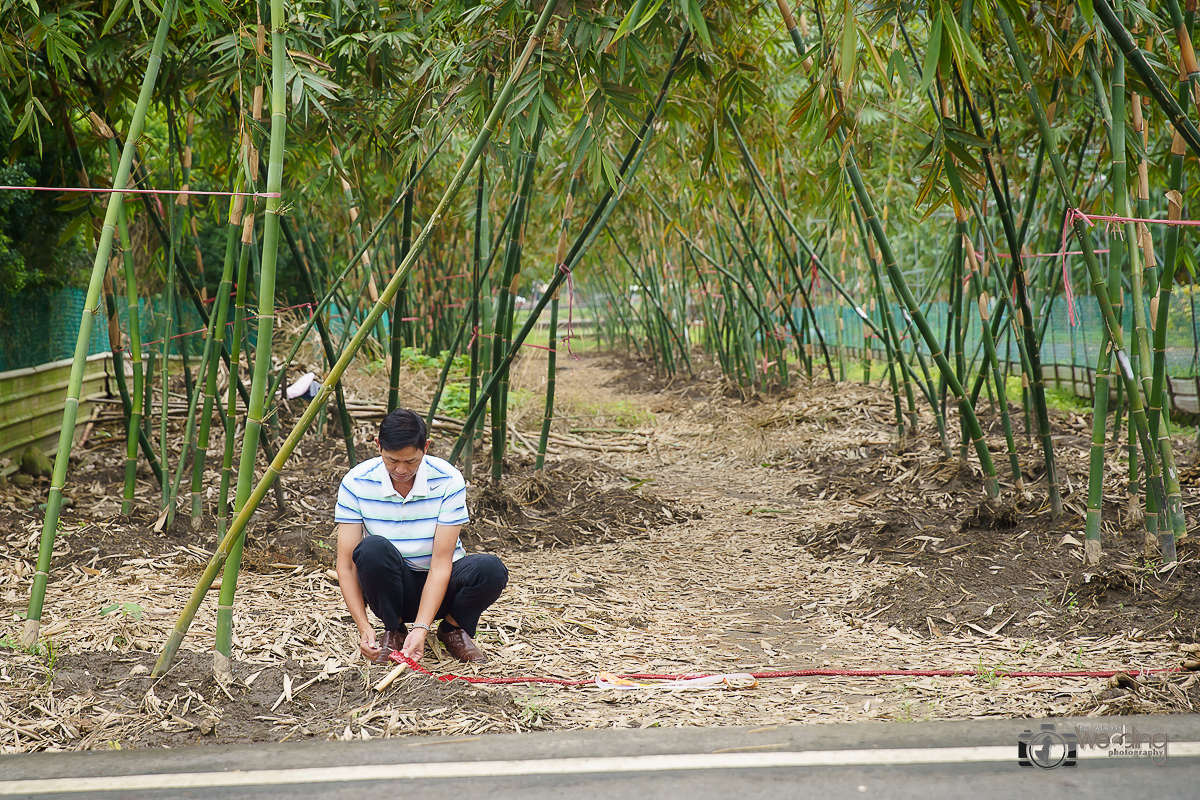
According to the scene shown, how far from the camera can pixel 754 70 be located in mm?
2883

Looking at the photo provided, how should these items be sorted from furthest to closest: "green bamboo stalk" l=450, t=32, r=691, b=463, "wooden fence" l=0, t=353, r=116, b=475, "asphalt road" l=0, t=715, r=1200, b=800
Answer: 1. "wooden fence" l=0, t=353, r=116, b=475
2. "green bamboo stalk" l=450, t=32, r=691, b=463
3. "asphalt road" l=0, t=715, r=1200, b=800

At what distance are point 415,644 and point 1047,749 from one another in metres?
1.14

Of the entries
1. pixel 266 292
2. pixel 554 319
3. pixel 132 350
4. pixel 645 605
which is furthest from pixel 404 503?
pixel 554 319

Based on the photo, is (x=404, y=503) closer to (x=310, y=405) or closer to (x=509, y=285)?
(x=310, y=405)

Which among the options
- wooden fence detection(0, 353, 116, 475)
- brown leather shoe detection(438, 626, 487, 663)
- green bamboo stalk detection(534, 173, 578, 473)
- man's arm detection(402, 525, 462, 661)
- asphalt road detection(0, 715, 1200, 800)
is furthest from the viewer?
wooden fence detection(0, 353, 116, 475)

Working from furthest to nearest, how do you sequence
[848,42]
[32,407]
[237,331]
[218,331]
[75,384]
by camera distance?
[32,407] → [218,331] → [237,331] → [75,384] → [848,42]

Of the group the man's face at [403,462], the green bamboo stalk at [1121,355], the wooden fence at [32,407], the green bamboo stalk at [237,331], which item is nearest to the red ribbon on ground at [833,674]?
the man's face at [403,462]

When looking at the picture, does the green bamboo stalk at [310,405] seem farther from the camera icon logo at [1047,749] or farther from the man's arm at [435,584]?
the camera icon logo at [1047,749]

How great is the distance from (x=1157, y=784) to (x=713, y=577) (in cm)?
167

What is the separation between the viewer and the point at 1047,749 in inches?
57.2

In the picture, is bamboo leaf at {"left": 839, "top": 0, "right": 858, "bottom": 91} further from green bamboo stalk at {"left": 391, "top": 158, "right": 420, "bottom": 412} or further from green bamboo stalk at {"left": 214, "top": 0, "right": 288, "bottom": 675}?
green bamboo stalk at {"left": 391, "top": 158, "right": 420, "bottom": 412}

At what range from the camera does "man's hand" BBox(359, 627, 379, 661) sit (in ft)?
6.12

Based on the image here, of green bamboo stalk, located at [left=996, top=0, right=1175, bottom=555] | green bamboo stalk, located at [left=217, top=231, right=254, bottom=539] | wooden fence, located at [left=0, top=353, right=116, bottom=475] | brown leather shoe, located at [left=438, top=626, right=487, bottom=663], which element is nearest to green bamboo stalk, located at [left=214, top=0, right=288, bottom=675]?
brown leather shoe, located at [left=438, top=626, right=487, bottom=663]

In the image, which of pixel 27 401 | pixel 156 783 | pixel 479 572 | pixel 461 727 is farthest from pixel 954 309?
pixel 27 401
